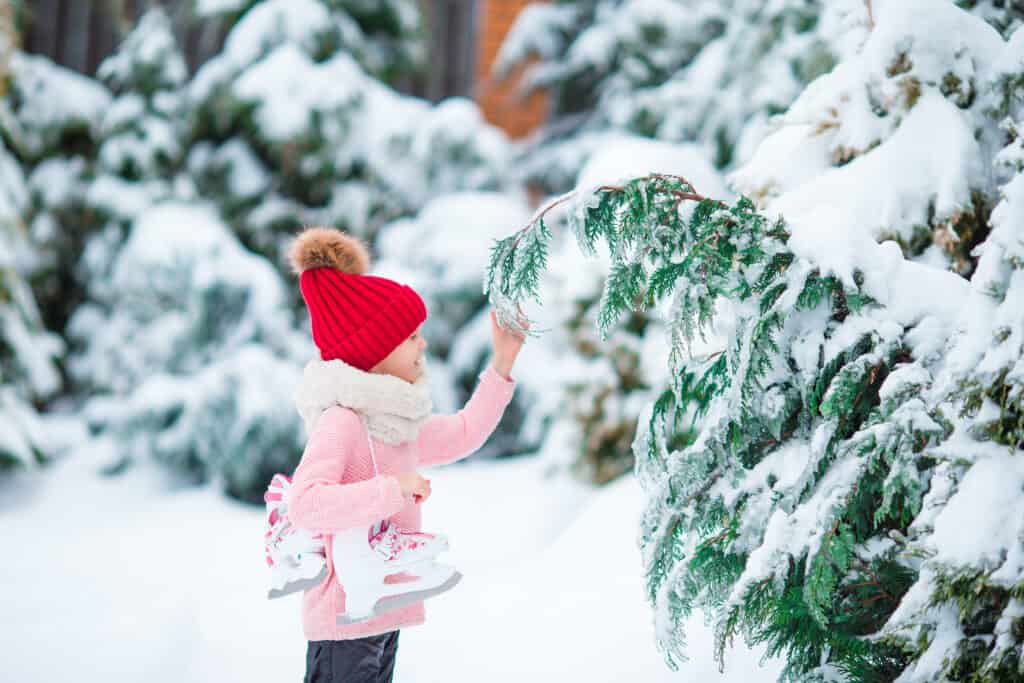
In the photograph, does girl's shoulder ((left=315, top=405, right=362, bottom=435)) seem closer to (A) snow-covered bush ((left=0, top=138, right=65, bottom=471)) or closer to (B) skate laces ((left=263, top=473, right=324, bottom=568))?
(B) skate laces ((left=263, top=473, right=324, bottom=568))

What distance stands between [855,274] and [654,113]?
4763 millimetres

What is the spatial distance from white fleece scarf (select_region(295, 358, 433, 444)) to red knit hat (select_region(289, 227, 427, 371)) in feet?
0.18

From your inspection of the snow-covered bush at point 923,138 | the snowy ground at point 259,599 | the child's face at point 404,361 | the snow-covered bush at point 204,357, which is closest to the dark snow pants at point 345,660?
the child's face at point 404,361

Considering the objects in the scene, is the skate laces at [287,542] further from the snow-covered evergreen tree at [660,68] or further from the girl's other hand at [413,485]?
the snow-covered evergreen tree at [660,68]

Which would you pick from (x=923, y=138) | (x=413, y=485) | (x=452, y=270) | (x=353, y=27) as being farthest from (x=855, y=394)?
(x=353, y=27)

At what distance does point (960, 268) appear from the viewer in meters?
2.12

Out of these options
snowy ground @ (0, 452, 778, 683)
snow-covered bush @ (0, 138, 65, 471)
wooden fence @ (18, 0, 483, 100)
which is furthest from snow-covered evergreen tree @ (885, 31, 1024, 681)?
wooden fence @ (18, 0, 483, 100)

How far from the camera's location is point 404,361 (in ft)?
6.61

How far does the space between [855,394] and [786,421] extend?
20 cm

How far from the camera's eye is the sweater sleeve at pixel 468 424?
2.16 metres

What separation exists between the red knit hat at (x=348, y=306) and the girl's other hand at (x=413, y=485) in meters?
0.32

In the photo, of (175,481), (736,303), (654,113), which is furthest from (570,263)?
(736,303)

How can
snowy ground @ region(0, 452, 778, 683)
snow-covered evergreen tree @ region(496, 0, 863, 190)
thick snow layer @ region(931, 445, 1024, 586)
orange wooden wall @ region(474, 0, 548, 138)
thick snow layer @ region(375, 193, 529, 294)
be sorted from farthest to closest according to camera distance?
orange wooden wall @ region(474, 0, 548, 138) → thick snow layer @ region(375, 193, 529, 294) → snow-covered evergreen tree @ region(496, 0, 863, 190) → snowy ground @ region(0, 452, 778, 683) → thick snow layer @ region(931, 445, 1024, 586)

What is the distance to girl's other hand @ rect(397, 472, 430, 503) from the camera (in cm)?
176
